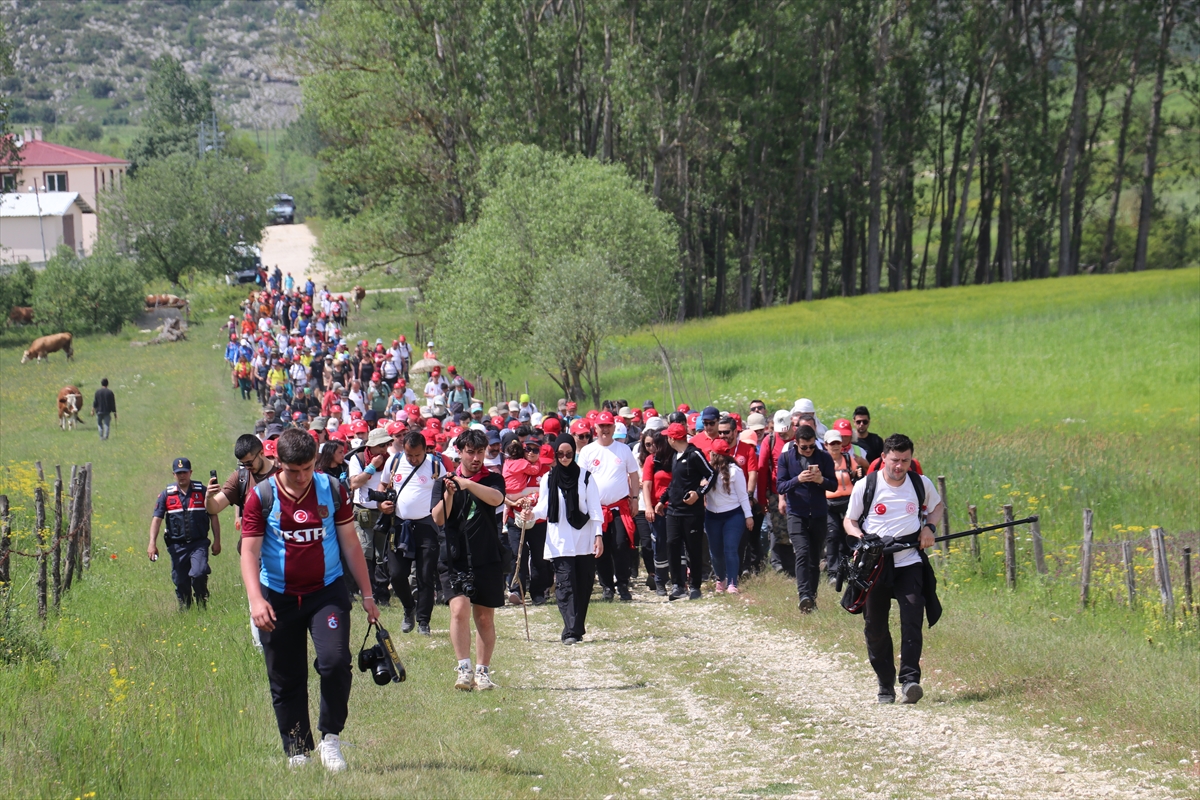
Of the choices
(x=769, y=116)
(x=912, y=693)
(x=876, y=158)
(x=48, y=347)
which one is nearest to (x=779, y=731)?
(x=912, y=693)

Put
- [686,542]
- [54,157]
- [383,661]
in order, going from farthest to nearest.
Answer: [54,157], [686,542], [383,661]

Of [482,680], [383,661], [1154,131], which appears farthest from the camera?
[1154,131]

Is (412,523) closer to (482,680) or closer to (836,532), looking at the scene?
(482,680)

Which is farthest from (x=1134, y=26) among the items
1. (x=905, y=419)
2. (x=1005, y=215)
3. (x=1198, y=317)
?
(x=905, y=419)

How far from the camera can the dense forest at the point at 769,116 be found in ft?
138

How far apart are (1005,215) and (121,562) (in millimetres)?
53391

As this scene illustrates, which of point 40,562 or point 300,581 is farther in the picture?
point 40,562

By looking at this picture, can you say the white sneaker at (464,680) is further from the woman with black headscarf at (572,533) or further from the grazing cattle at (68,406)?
the grazing cattle at (68,406)

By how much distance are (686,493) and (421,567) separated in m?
3.19

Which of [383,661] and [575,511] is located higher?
[575,511]

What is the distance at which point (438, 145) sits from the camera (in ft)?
144

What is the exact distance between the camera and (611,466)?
13.4m

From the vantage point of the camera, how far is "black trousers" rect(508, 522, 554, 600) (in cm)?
1386

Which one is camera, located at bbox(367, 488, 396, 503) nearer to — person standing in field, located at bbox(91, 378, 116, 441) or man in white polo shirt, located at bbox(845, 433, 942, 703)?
man in white polo shirt, located at bbox(845, 433, 942, 703)
